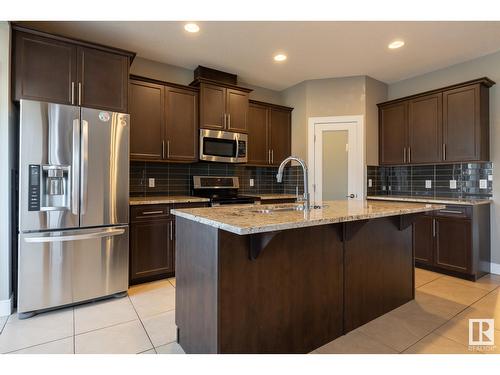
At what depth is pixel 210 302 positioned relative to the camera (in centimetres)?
146

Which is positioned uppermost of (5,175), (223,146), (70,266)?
(223,146)

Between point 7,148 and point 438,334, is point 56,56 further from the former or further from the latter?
point 438,334

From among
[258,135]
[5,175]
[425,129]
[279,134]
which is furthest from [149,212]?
[425,129]

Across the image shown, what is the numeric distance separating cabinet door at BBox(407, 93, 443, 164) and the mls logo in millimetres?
2148

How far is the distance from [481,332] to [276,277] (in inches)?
67.0

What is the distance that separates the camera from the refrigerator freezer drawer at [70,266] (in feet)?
7.34

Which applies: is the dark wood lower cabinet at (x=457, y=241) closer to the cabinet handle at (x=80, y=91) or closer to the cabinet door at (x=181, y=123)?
the cabinet door at (x=181, y=123)

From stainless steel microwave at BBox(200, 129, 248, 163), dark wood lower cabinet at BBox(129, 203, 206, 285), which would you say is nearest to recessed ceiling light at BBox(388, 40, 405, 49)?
stainless steel microwave at BBox(200, 129, 248, 163)

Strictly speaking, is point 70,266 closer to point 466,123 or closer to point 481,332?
point 481,332

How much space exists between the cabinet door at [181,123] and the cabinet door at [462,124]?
3281 mm

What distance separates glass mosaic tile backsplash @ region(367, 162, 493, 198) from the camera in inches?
136

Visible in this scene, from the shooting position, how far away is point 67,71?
2475mm

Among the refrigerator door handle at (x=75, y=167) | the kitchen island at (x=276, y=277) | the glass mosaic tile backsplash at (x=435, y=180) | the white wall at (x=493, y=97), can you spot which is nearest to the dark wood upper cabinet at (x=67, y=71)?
the refrigerator door handle at (x=75, y=167)
